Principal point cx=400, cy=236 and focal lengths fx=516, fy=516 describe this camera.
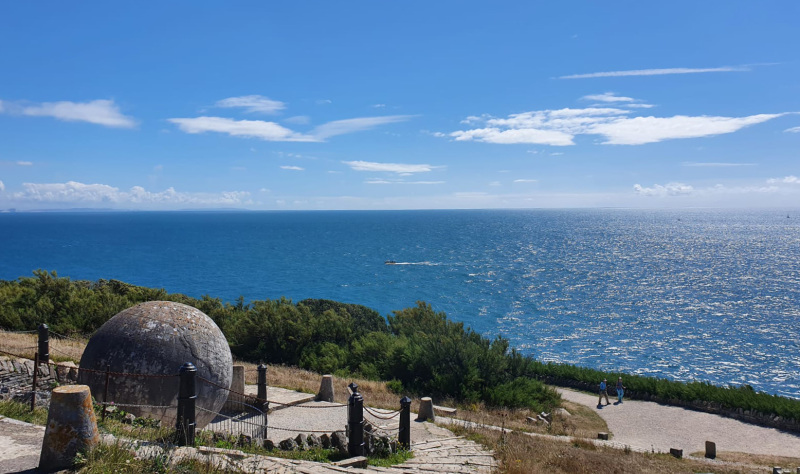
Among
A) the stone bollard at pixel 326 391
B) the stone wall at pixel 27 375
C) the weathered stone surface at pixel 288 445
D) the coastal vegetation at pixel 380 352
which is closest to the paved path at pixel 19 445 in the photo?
the stone wall at pixel 27 375

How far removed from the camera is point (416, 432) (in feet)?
43.8

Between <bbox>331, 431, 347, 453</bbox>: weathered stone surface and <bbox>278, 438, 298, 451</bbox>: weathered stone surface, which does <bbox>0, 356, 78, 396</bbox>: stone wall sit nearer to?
<bbox>278, 438, 298, 451</bbox>: weathered stone surface

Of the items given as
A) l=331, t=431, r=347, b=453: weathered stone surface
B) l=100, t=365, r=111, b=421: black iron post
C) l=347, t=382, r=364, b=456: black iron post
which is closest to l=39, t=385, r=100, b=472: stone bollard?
l=100, t=365, r=111, b=421: black iron post

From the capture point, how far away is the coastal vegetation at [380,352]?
71.1 ft

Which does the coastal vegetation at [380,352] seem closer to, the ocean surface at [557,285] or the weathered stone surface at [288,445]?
the ocean surface at [557,285]

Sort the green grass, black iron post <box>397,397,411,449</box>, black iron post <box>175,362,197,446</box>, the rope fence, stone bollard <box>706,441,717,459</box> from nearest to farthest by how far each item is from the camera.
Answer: black iron post <box>175,362,197,446</box>
the rope fence
the green grass
black iron post <box>397,397,411,449</box>
stone bollard <box>706,441,717,459</box>

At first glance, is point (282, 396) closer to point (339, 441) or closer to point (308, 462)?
point (339, 441)

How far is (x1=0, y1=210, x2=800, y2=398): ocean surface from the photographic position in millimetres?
39031

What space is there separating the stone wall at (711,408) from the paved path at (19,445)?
26.5m

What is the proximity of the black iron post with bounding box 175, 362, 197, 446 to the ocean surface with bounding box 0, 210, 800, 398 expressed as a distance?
33.3m

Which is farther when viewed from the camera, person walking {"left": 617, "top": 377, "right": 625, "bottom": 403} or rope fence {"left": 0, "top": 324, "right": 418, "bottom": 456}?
person walking {"left": 617, "top": 377, "right": 625, "bottom": 403}

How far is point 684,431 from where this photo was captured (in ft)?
71.1

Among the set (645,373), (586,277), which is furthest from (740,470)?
(586,277)

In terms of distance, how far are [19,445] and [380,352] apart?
19835mm
